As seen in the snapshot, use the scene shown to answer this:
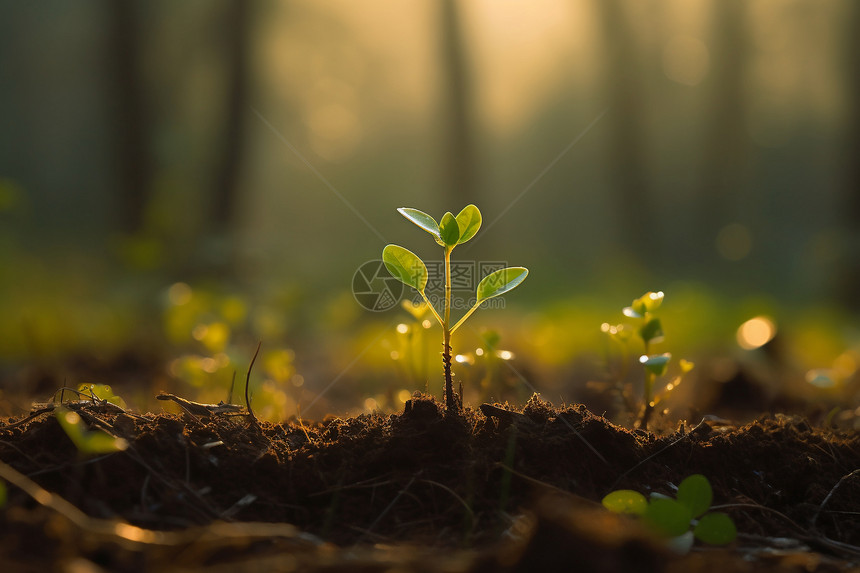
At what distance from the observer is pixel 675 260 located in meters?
15.0

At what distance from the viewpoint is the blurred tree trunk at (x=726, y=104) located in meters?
12.4

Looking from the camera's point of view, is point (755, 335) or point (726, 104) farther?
point (726, 104)

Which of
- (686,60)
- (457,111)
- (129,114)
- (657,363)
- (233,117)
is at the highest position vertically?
(686,60)

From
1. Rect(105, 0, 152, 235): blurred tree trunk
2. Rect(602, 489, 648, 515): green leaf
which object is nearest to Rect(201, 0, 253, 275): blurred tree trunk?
Rect(105, 0, 152, 235): blurred tree trunk

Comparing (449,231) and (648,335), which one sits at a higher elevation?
(449,231)

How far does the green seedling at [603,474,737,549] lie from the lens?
3.38 ft

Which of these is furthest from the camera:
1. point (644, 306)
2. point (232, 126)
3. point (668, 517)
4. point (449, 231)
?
point (232, 126)

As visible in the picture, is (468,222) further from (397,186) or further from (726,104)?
(397,186)

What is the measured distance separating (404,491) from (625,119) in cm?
1205

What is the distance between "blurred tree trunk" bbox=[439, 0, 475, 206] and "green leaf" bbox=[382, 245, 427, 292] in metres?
9.06

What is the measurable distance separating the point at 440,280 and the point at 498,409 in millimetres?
1635

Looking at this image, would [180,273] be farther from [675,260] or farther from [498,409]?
[675,260]

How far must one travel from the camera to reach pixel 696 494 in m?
1.13

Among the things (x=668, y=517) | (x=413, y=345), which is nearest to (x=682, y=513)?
(x=668, y=517)
